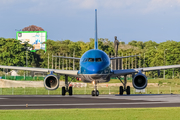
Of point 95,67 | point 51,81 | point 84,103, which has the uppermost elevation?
point 95,67

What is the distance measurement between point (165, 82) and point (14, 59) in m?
77.4

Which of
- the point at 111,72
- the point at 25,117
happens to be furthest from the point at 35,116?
the point at 111,72

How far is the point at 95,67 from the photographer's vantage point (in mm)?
32688

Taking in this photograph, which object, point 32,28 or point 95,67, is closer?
point 95,67

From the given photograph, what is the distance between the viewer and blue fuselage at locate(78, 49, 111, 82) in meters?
32.8

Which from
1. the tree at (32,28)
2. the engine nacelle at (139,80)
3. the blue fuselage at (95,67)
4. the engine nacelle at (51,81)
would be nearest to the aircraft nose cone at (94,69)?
the blue fuselage at (95,67)

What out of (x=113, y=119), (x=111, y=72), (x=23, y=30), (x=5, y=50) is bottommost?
(x=113, y=119)

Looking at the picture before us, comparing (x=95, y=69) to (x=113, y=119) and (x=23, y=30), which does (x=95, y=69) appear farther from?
(x=23, y=30)

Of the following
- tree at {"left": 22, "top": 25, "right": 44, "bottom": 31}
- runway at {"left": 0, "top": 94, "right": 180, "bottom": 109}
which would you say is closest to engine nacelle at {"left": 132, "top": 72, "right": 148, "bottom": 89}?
runway at {"left": 0, "top": 94, "right": 180, "bottom": 109}

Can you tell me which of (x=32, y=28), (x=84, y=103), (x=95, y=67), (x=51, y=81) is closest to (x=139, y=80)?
(x=95, y=67)

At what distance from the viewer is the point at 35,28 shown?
7628 inches

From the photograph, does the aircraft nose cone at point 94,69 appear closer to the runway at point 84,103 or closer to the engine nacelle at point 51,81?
the runway at point 84,103

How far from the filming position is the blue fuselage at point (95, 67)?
32.8 meters

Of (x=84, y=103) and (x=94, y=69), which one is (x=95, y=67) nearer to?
(x=94, y=69)
